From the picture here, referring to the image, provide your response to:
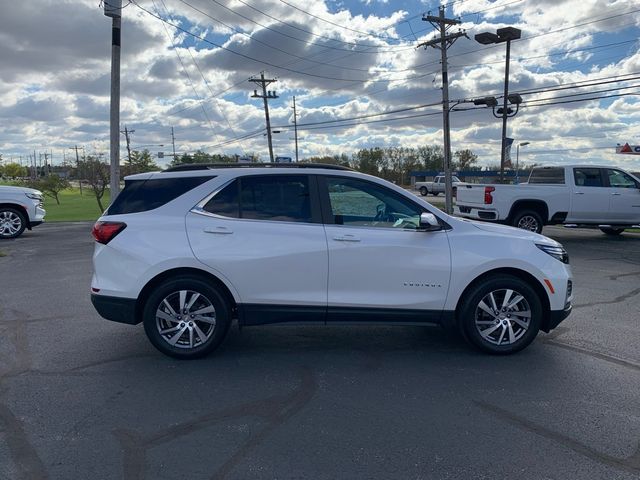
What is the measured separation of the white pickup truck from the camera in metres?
13.1

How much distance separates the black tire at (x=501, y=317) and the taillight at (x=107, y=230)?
326cm

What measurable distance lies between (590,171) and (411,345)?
423 inches

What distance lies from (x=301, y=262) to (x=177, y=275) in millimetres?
1146

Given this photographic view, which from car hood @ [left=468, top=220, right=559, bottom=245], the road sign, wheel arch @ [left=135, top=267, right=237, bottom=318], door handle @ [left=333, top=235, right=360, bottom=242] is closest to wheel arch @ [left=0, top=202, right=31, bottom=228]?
wheel arch @ [left=135, top=267, right=237, bottom=318]

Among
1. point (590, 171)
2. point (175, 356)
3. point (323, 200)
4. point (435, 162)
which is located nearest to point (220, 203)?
point (323, 200)

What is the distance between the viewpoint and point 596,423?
139 inches

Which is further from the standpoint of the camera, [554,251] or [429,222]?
[554,251]

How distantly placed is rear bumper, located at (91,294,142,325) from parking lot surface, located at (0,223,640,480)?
417mm

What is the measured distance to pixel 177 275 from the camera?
4.59m

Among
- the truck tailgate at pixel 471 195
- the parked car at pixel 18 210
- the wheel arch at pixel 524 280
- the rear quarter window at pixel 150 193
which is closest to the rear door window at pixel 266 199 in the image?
the rear quarter window at pixel 150 193

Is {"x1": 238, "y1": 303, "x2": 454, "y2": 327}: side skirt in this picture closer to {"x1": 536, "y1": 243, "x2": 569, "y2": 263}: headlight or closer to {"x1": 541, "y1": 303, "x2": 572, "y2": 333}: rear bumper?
{"x1": 541, "y1": 303, "x2": 572, "y2": 333}: rear bumper

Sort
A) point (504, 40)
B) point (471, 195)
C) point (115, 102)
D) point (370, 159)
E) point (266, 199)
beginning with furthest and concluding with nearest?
point (370, 159)
point (504, 40)
point (115, 102)
point (471, 195)
point (266, 199)

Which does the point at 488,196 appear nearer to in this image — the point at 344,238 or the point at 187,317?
the point at 344,238

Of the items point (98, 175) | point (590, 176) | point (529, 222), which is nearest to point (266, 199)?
point (529, 222)
